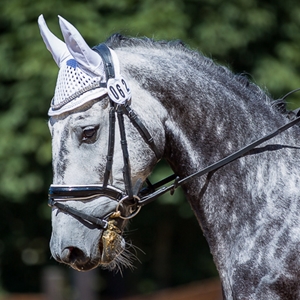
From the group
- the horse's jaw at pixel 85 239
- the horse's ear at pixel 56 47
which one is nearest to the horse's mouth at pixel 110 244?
the horse's jaw at pixel 85 239

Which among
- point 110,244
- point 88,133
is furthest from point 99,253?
point 88,133

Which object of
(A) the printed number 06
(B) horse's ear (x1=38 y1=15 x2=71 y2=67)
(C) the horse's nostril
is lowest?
(C) the horse's nostril

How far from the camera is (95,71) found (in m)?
3.20

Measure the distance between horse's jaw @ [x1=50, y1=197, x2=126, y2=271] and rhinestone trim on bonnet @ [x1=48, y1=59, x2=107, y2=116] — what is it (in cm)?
46

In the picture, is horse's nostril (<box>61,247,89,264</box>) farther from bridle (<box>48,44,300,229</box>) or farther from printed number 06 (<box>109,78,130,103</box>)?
printed number 06 (<box>109,78,130,103</box>)

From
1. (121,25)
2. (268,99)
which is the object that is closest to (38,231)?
(121,25)

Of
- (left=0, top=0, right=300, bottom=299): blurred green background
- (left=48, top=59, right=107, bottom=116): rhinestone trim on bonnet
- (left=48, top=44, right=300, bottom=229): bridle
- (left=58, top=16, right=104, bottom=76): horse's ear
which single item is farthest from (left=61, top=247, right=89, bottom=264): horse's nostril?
(left=0, top=0, right=300, bottom=299): blurred green background

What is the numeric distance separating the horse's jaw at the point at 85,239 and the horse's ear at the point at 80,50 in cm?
62

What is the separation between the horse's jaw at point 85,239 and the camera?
310 centimetres

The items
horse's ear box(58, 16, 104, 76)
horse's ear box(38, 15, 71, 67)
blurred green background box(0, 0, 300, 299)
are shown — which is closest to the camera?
horse's ear box(58, 16, 104, 76)

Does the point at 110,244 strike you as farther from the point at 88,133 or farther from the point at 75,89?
the point at 75,89

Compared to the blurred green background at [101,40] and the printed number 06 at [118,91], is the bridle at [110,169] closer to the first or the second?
the printed number 06 at [118,91]

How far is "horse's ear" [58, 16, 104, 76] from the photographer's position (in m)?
3.08

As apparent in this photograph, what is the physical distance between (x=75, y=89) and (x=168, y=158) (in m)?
0.60
